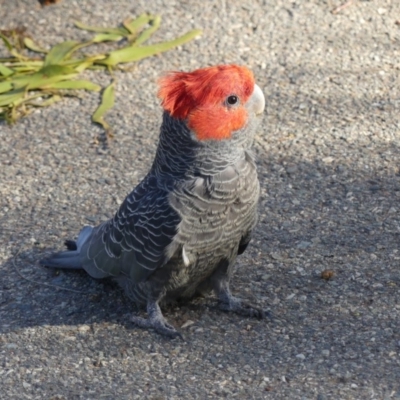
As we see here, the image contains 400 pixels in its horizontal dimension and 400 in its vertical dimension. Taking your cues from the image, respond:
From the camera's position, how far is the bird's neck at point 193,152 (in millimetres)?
4222

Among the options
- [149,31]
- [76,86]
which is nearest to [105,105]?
[76,86]

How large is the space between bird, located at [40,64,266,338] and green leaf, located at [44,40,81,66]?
288 centimetres

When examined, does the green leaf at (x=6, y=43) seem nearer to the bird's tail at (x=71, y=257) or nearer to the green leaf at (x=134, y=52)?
the green leaf at (x=134, y=52)

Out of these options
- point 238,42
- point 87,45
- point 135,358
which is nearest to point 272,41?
point 238,42

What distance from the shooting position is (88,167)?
6039 mm

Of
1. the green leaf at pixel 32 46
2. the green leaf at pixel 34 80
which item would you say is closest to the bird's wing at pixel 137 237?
the green leaf at pixel 34 80

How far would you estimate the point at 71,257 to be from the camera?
498cm

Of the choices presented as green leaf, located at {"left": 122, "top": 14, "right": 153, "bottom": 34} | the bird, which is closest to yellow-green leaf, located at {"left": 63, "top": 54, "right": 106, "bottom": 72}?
green leaf, located at {"left": 122, "top": 14, "right": 153, "bottom": 34}

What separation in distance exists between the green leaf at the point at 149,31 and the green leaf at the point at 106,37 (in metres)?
0.19

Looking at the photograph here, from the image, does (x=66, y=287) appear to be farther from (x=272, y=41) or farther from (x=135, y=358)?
(x=272, y=41)

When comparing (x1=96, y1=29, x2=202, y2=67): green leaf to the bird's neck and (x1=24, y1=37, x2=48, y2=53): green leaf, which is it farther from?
the bird's neck

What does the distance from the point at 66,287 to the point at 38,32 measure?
3.42m

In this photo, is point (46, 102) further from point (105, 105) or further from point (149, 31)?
point (149, 31)

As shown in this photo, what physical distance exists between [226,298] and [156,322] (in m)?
0.44
